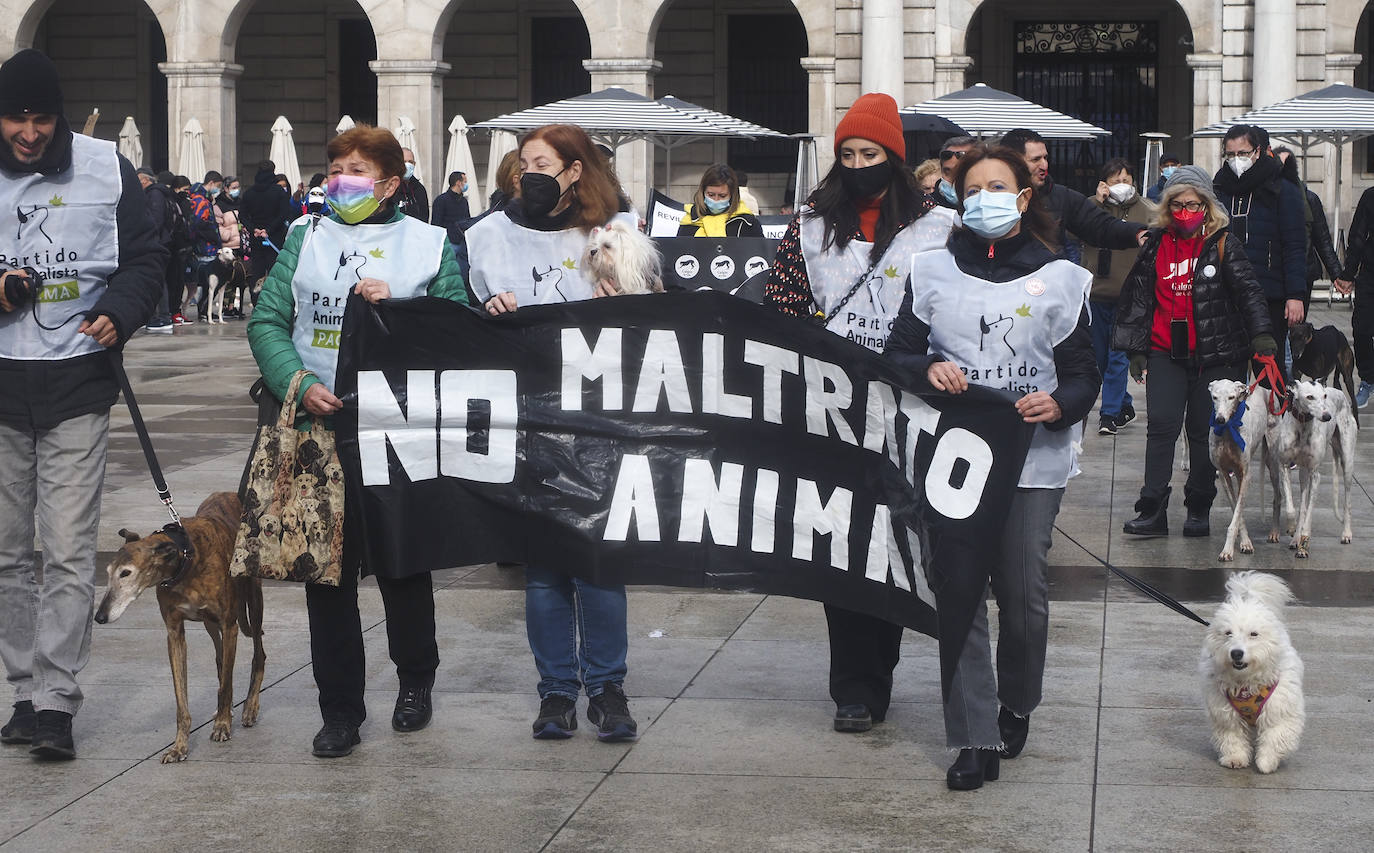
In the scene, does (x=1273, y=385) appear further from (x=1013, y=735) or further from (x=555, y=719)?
(x=555, y=719)

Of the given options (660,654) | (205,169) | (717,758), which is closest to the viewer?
(717,758)

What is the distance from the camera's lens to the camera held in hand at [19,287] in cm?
565

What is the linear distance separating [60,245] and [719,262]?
24.9 feet

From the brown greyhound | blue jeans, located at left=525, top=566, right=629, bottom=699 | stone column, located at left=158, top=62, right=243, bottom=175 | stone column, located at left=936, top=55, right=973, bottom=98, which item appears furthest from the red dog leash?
stone column, located at left=158, top=62, right=243, bottom=175

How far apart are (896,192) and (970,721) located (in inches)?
66.1

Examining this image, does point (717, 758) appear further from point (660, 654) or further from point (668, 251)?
point (668, 251)

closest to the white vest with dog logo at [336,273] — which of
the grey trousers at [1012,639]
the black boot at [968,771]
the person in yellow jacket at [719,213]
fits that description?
the grey trousers at [1012,639]

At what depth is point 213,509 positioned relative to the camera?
5.96 metres

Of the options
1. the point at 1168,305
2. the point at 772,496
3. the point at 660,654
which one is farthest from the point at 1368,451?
the point at 772,496

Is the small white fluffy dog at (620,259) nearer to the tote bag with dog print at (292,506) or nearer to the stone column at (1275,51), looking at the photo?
the tote bag with dog print at (292,506)

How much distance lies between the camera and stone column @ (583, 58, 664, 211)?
30000mm

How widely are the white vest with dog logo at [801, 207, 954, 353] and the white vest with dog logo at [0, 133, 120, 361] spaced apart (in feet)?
Answer: 7.21

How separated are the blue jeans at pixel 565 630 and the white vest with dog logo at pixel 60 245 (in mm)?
1582

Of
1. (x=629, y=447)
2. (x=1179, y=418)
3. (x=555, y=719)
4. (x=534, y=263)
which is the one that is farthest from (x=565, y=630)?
(x=1179, y=418)
